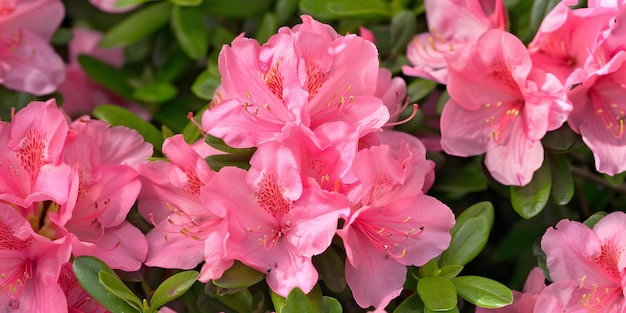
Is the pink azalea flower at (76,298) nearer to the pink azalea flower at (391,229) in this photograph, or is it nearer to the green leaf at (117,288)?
the green leaf at (117,288)

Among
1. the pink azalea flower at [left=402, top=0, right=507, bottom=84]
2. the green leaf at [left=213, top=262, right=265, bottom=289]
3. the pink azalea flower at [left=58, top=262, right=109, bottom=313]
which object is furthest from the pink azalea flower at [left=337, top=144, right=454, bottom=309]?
the pink azalea flower at [left=58, top=262, right=109, bottom=313]

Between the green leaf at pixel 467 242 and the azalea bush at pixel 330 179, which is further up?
the azalea bush at pixel 330 179

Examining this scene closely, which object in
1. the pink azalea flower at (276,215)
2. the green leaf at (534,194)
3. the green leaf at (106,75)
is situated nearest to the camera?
the pink azalea flower at (276,215)

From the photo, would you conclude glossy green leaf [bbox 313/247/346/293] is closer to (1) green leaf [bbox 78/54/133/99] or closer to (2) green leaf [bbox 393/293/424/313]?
(2) green leaf [bbox 393/293/424/313]

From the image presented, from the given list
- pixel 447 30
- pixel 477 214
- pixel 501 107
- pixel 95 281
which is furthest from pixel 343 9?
pixel 95 281

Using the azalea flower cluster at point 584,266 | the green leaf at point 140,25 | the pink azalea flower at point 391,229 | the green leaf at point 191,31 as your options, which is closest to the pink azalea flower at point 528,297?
the azalea flower cluster at point 584,266
